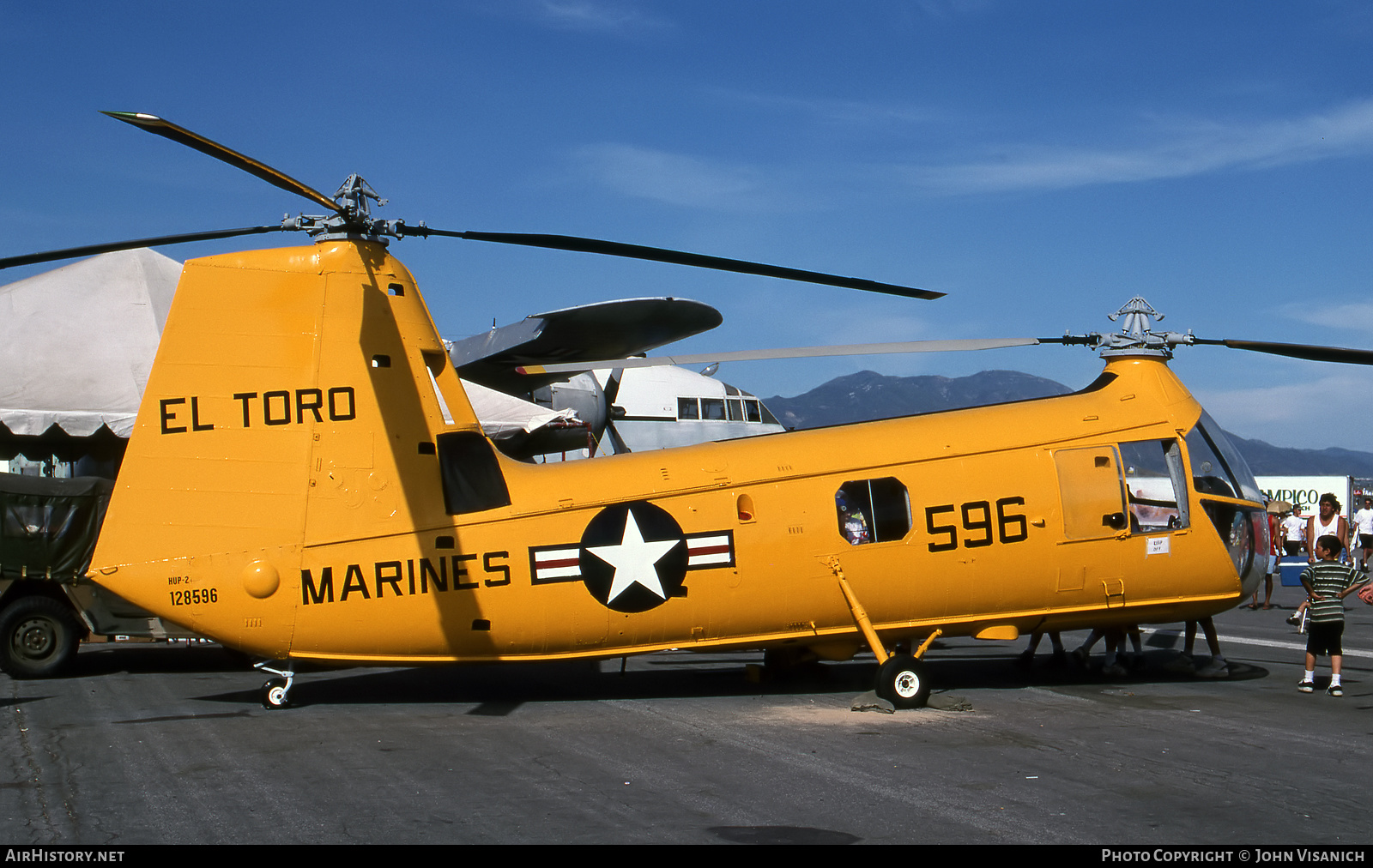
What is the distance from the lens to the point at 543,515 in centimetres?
1035

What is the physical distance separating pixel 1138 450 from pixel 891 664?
344 centimetres

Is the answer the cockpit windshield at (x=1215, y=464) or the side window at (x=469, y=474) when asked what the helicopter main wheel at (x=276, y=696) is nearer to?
the side window at (x=469, y=474)

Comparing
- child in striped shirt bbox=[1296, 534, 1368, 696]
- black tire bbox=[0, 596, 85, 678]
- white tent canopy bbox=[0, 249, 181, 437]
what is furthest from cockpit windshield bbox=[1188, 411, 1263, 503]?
white tent canopy bbox=[0, 249, 181, 437]

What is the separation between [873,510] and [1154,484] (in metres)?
2.95

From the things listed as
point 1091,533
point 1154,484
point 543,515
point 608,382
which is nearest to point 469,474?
point 543,515

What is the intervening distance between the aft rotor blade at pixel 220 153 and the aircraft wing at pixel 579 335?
880cm

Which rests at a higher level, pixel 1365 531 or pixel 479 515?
pixel 479 515

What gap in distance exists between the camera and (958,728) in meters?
9.37

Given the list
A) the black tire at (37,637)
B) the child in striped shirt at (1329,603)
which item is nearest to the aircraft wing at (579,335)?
the black tire at (37,637)

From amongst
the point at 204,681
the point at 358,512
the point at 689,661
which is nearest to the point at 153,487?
the point at 358,512

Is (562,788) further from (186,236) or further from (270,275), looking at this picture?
(270,275)

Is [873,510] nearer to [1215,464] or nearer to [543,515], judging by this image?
[543,515]

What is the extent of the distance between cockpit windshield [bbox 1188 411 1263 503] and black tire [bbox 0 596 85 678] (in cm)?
1235

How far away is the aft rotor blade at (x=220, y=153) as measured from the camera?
682 centimetres
